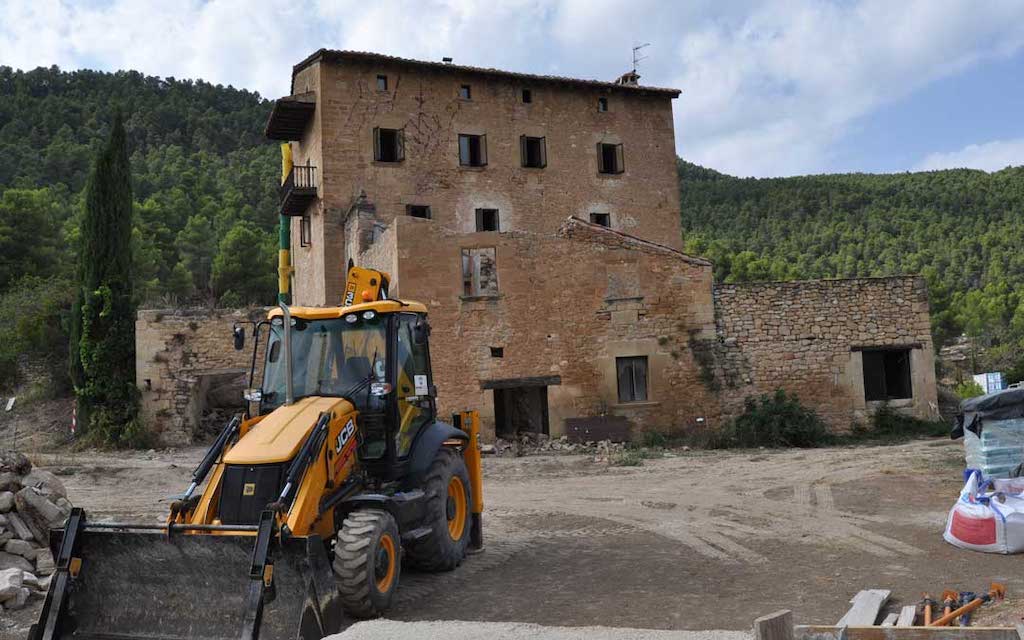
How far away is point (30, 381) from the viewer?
26.0 metres

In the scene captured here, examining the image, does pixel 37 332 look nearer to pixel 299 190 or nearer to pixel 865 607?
pixel 299 190

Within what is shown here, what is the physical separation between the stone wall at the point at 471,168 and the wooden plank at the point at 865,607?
63.5ft

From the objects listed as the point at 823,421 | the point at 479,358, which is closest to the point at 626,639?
the point at 479,358

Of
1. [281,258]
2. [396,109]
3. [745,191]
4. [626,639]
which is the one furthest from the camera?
[745,191]

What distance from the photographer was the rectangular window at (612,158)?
27.5m

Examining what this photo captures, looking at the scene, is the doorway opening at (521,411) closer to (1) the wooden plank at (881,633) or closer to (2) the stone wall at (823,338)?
(2) the stone wall at (823,338)

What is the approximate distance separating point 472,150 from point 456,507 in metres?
19.6

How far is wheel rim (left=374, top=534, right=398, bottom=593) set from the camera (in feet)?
19.3

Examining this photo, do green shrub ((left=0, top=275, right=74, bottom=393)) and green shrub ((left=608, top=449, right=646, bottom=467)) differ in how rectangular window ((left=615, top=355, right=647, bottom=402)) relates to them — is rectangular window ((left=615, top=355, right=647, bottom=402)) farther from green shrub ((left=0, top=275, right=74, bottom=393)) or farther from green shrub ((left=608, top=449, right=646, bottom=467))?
green shrub ((left=0, top=275, right=74, bottom=393))

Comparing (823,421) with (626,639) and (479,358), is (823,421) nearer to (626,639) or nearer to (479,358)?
(479,358)

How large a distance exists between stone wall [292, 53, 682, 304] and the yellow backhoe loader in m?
17.0

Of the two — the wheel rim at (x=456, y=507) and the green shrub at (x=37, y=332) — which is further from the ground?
the green shrub at (x=37, y=332)

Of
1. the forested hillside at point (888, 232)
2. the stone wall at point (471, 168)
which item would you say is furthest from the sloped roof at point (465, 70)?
the forested hillside at point (888, 232)

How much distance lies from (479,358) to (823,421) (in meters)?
8.82
